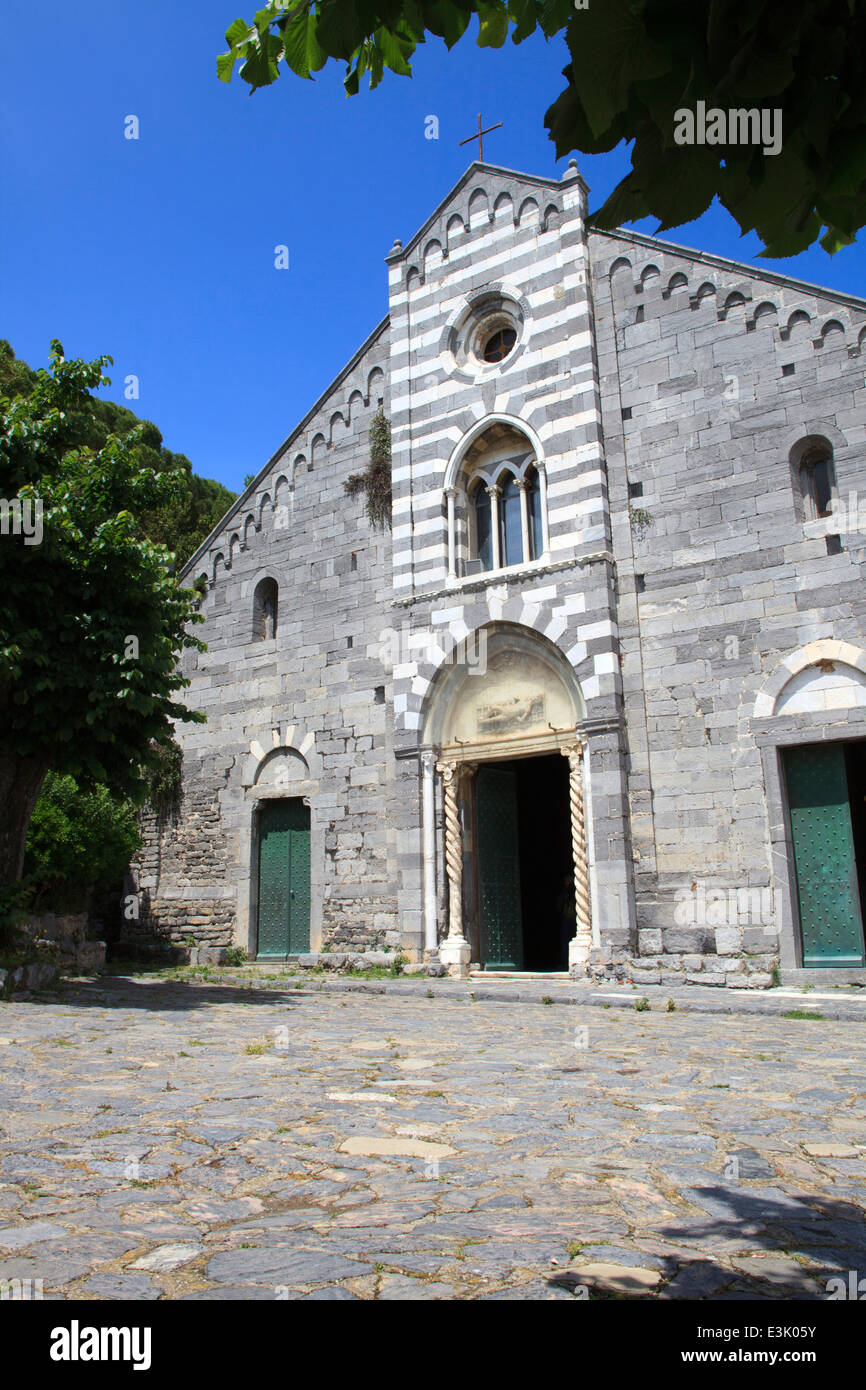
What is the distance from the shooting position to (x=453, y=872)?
50.8ft

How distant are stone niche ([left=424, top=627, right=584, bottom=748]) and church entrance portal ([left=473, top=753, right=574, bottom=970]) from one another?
2.42ft

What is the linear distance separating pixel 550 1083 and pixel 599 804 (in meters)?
8.01

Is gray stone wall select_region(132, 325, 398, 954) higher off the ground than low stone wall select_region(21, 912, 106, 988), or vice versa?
gray stone wall select_region(132, 325, 398, 954)

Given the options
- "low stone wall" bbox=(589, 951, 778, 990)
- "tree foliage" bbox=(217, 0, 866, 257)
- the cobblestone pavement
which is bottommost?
the cobblestone pavement

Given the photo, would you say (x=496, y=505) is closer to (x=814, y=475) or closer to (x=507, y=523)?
(x=507, y=523)

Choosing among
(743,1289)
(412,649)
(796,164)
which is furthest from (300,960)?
(796,164)

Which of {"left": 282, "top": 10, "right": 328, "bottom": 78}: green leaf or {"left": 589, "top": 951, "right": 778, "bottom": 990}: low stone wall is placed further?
{"left": 589, "top": 951, "right": 778, "bottom": 990}: low stone wall

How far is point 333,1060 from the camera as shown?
23.9 ft

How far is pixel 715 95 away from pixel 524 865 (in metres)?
19.7

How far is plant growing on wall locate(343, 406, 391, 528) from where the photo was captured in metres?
17.9

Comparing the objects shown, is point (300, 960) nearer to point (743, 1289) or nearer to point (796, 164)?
point (743, 1289)

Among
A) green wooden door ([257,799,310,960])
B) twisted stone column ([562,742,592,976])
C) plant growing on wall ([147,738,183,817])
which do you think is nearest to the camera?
twisted stone column ([562,742,592,976])

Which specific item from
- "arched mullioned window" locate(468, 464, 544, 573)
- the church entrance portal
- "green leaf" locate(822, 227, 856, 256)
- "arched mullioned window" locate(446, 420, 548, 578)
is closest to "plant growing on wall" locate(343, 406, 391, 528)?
"arched mullioned window" locate(446, 420, 548, 578)

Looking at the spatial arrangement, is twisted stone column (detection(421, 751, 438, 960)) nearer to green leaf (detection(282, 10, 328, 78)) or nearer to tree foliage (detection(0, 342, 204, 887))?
tree foliage (detection(0, 342, 204, 887))
